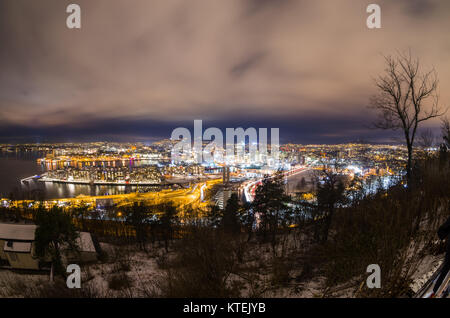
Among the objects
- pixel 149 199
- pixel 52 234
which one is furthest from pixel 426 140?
pixel 149 199

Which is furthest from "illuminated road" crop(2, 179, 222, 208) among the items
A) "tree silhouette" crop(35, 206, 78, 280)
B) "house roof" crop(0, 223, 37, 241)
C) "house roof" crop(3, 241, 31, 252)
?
"tree silhouette" crop(35, 206, 78, 280)

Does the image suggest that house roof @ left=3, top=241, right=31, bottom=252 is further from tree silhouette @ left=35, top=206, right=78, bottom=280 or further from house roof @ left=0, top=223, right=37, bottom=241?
tree silhouette @ left=35, top=206, right=78, bottom=280

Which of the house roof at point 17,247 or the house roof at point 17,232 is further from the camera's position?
the house roof at point 17,232

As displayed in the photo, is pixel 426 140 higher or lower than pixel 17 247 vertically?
higher

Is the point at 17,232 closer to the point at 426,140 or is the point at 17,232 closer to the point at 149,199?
the point at 426,140

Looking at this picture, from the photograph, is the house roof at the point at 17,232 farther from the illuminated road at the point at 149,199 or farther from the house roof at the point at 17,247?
the illuminated road at the point at 149,199

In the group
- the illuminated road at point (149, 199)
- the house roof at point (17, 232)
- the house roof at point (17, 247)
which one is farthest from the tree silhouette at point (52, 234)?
the illuminated road at point (149, 199)

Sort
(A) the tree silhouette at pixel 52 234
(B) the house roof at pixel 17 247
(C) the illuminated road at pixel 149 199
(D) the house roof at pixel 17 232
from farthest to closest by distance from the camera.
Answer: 1. (C) the illuminated road at pixel 149 199
2. (D) the house roof at pixel 17 232
3. (B) the house roof at pixel 17 247
4. (A) the tree silhouette at pixel 52 234
